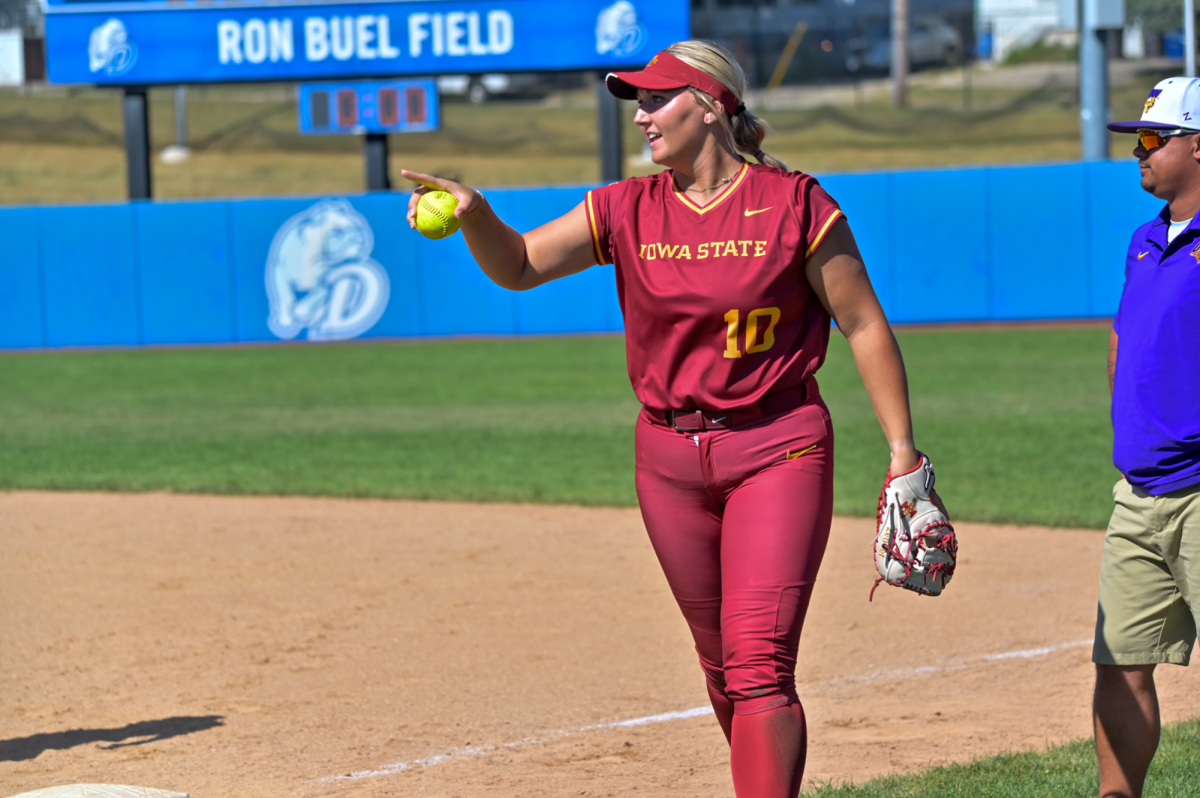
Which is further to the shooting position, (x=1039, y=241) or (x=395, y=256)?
(x=395, y=256)

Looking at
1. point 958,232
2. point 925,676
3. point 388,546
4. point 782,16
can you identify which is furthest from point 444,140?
point 925,676

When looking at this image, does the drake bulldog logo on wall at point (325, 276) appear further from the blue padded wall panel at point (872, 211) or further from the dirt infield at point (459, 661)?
the dirt infield at point (459, 661)

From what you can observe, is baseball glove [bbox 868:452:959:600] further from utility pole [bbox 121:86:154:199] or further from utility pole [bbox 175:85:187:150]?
utility pole [bbox 175:85:187:150]

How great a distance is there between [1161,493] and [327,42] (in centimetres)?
1830

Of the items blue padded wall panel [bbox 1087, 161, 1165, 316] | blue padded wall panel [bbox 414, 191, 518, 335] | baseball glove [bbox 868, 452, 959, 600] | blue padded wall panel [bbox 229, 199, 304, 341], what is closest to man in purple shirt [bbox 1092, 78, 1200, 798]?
baseball glove [bbox 868, 452, 959, 600]

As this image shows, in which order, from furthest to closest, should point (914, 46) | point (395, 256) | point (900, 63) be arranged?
1. point (914, 46)
2. point (900, 63)
3. point (395, 256)

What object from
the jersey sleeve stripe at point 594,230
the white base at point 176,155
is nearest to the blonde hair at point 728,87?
the jersey sleeve stripe at point 594,230

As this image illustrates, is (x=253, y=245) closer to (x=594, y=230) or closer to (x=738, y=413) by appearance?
(x=594, y=230)

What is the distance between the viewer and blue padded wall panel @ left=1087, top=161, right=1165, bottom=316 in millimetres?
18828

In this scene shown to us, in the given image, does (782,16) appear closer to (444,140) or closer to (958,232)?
(444,140)

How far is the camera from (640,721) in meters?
4.66

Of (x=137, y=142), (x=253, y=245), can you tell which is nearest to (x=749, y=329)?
(x=253, y=245)

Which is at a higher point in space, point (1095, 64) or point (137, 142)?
point (1095, 64)

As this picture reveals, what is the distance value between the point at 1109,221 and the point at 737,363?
17630 millimetres
